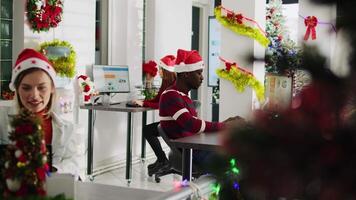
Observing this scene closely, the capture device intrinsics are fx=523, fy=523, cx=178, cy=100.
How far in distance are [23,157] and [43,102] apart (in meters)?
1.03

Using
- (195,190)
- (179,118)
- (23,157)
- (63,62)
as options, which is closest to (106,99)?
(63,62)

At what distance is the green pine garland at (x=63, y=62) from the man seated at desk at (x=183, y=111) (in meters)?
1.59

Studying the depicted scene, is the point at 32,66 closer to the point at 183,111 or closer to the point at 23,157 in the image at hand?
the point at 23,157

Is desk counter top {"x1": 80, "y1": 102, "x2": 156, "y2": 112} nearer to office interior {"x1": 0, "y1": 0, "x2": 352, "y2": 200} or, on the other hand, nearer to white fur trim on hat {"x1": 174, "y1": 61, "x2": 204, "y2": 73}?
office interior {"x1": 0, "y1": 0, "x2": 352, "y2": 200}

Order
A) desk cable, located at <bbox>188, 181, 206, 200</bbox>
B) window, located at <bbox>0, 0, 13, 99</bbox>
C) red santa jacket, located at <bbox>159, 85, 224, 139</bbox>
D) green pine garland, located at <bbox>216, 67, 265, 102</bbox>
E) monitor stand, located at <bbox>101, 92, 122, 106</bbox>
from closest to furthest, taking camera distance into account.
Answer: desk cable, located at <bbox>188, 181, 206, 200</bbox>
red santa jacket, located at <bbox>159, 85, 224, 139</bbox>
window, located at <bbox>0, 0, 13, 99</bbox>
green pine garland, located at <bbox>216, 67, 265, 102</bbox>
monitor stand, located at <bbox>101, 92, 122, 106</bbox>

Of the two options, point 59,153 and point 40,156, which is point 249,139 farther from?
point 59,153

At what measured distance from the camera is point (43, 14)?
218 inches

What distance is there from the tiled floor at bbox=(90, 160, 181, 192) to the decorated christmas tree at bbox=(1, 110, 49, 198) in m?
4.39


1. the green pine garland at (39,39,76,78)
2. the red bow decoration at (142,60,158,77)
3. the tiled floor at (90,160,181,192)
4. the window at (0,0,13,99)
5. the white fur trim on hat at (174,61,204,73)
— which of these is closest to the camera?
the white fur trim on hat at (174,61,204,73)

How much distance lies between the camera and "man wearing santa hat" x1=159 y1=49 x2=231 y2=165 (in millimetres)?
4062

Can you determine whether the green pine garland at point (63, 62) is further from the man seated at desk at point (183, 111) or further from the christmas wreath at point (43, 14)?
the man seated at desk at point (183, 111)

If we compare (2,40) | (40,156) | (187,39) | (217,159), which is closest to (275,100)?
(217,159)

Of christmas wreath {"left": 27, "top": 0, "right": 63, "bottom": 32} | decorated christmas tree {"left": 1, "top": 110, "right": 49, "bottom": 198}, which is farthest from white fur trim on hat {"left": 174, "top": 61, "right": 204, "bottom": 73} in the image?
decorated christmas tree {"left": 1, "top": 110, "right": 49, "bottom": 198}

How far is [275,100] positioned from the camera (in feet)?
1.75
